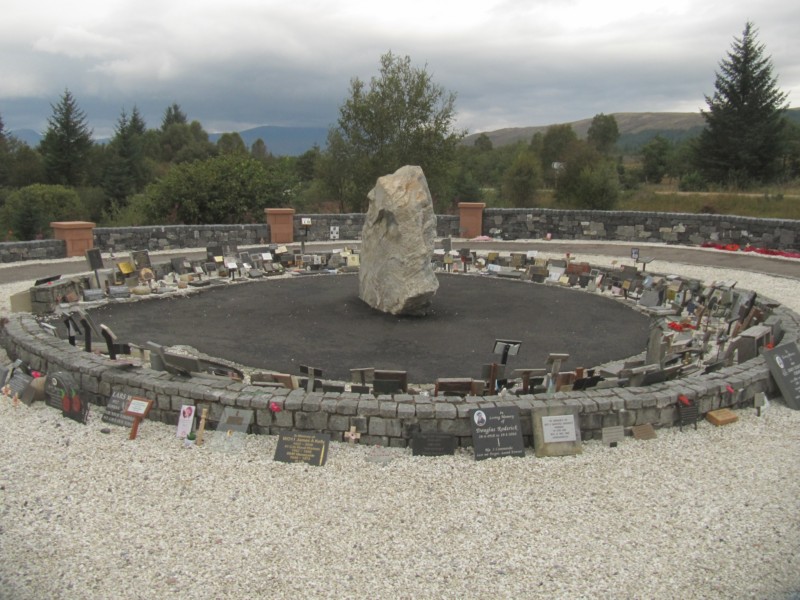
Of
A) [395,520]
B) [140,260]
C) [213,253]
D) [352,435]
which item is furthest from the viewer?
[213,253]

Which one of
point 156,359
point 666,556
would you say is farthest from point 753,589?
point 156,359

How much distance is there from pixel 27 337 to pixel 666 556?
8.42 metres

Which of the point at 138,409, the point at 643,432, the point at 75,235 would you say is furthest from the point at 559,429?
the point at 75,235

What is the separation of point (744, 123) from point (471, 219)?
69.2 ft

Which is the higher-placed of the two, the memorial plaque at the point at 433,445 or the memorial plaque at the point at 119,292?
the memorial plaque at the point at 119,292

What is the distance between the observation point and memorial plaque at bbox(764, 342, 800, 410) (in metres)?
8.09

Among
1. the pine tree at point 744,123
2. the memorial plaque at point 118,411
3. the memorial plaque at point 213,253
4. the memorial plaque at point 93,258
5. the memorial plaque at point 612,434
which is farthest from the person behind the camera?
the pine tree at point 744,123

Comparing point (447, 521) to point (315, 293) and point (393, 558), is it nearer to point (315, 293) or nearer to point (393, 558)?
point (393, 558)

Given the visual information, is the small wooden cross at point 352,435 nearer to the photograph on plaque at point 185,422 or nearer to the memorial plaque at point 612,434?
the photograph on plaque at point 185,422

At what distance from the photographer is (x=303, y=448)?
261 inches

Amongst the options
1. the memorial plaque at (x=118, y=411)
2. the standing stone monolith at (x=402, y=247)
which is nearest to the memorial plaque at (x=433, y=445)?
the memorial plaque at (x=118, y=411)

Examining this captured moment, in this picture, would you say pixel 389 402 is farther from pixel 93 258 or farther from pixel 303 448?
pixel 93 258

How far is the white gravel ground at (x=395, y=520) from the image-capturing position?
4742 mm

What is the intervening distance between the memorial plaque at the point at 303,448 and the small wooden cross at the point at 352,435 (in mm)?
220
